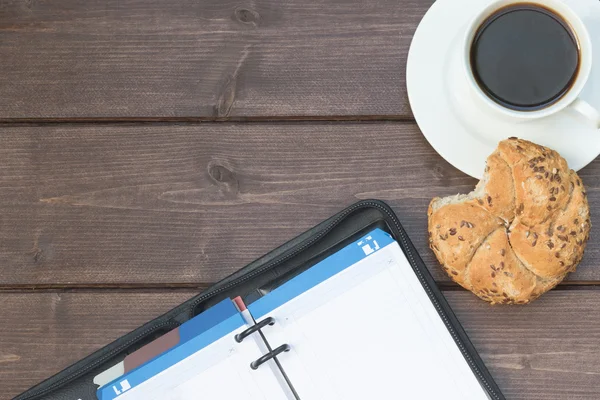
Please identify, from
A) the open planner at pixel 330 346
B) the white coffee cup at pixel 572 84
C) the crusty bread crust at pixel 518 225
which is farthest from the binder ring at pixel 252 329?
the white coffee cup at pixel 572 84

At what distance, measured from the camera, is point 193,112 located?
78cm

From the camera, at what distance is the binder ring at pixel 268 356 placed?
69 centimetres

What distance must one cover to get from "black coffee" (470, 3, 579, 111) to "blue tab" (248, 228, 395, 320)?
0.19m

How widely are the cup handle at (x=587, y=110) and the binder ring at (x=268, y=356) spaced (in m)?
0.37

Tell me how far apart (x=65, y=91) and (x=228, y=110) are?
0.19 metres

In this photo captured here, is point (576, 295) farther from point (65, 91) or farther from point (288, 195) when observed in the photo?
point (65, 91)

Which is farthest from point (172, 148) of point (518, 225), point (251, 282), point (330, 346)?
point (518, 225)

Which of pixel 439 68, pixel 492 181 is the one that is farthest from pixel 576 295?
pixel 439 68

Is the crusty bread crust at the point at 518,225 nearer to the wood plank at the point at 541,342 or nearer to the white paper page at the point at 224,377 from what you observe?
the wood plank at the point at 541,342

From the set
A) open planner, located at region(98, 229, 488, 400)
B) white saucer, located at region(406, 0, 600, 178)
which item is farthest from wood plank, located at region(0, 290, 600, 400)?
white saucer, located at region(406, 0, 600, 178)

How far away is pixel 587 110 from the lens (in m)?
0.63

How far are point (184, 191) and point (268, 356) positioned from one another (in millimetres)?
217

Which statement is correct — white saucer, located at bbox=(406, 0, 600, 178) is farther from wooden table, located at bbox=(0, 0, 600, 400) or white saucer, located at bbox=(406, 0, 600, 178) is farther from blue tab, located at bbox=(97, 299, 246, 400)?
blue tab, located at bbox=(97, 299, 246, 400)

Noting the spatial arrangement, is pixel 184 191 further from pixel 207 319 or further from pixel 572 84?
pixel 572 84
